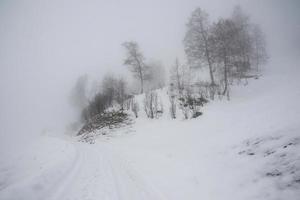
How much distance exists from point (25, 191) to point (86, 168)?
3.32m

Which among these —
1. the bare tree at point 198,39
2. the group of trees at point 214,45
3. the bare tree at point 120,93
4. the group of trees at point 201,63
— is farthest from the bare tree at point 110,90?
the bare tree at point 198,39

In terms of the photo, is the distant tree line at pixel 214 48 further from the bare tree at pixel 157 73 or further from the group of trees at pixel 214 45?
the bare tree at pixel 157 73

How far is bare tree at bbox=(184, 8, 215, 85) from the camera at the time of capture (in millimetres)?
24172

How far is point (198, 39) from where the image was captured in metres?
24.8

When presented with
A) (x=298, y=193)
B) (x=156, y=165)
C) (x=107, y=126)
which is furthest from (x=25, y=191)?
(x=107, y=126)

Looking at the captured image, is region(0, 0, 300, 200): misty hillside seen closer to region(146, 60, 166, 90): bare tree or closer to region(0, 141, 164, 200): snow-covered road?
region(0, 141, 164, 200): snow-covered road

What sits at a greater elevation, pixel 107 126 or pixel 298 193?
pixel 298 193

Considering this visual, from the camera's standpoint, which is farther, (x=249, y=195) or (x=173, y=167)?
(x=173, y=167)

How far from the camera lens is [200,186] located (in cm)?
546

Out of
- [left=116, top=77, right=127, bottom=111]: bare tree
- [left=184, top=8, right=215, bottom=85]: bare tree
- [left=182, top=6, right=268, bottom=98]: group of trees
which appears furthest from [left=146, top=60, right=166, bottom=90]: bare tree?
[left=184, top=8, right=215, bottom=85]: bare tree

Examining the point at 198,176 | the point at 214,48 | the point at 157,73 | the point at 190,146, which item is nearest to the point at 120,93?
the point at 157,73

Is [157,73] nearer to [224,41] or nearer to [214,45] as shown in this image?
[214,45]

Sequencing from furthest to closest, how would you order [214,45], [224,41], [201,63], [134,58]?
[134,58] → [201,63] → [214,45] → [224,41]

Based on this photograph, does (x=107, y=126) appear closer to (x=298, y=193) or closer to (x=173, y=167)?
(x=173, y=167)
